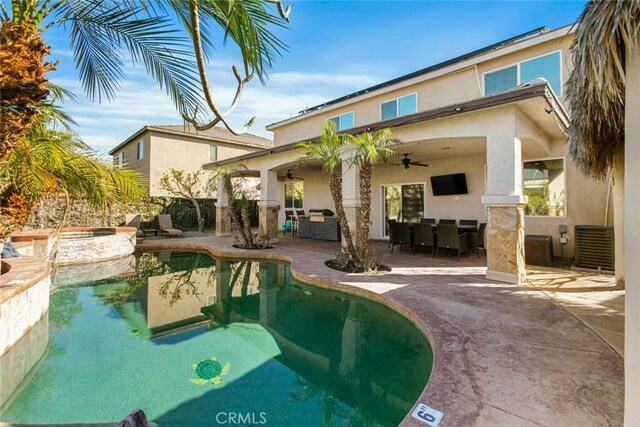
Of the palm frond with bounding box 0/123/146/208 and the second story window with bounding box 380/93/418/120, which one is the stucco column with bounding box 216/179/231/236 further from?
the palm frond with bounding box 0/123/146/208

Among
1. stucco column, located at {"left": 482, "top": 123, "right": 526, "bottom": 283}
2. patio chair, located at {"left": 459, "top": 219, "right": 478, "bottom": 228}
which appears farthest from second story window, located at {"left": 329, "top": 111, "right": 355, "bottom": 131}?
stucco column, located at {"left": 482, "top": 123, "right": 526, "bottom": 283}

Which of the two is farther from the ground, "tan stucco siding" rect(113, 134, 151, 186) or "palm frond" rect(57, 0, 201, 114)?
"tan stucco siding" rect(113, 134, 151, 186)

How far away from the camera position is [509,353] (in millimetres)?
3500

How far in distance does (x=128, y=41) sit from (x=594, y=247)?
35.1ft

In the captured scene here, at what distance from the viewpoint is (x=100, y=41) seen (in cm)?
387

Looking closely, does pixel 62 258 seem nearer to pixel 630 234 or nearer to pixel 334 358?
pixel 334 358

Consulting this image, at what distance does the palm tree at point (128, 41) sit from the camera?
266cm

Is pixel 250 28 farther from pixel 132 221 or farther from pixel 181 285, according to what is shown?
pixel 132 221

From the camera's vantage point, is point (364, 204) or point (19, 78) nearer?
point (19, 78)

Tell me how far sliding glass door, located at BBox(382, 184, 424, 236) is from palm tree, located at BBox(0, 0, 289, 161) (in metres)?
11.1

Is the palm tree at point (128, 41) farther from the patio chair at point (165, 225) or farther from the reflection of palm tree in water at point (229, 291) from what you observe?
the patio chair at point (165, 225)

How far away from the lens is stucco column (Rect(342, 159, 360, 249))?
9070mm

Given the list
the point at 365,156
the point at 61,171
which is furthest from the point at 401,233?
the point at 61,171

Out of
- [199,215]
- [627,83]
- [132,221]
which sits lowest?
[132,221]
